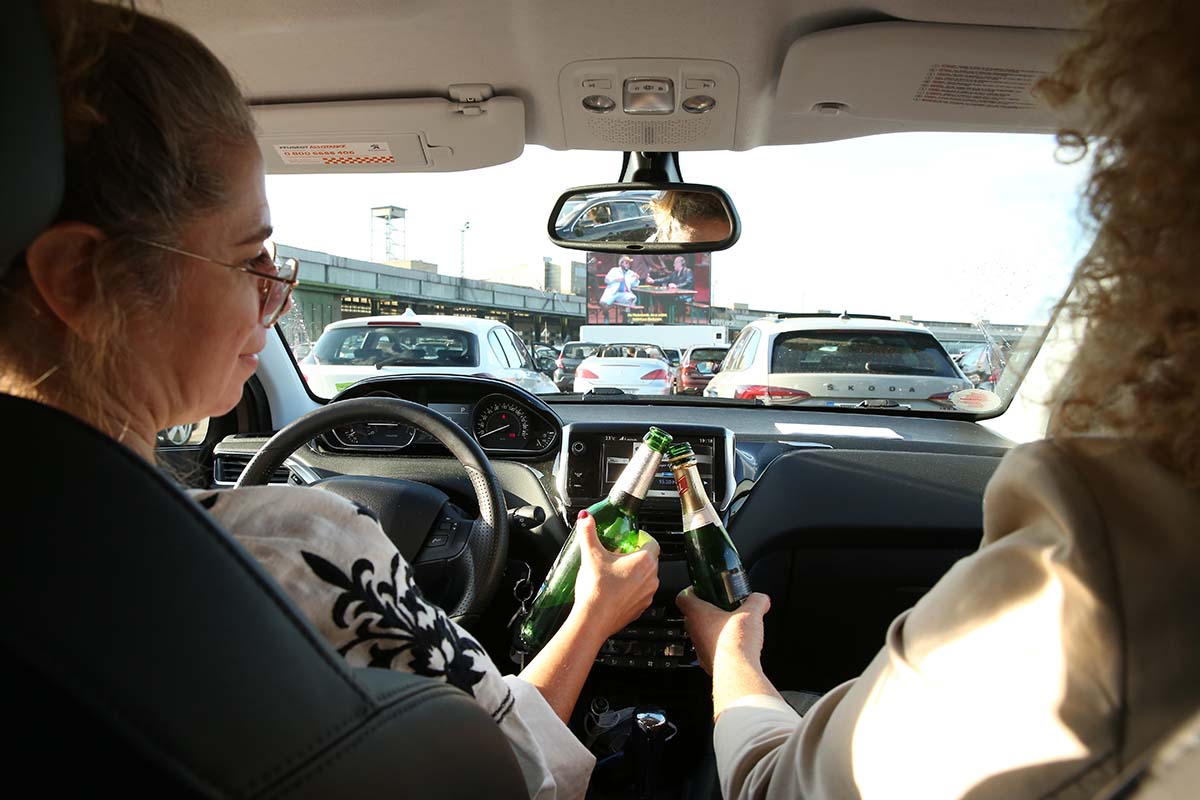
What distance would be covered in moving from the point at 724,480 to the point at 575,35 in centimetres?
162

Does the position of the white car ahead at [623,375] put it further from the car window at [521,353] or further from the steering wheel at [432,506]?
the steering wheel at [432,506]

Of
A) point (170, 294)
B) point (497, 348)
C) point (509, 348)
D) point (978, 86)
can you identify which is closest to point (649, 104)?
point (978, 86)

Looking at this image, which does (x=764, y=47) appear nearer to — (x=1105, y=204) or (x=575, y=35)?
(x=575, y=35)

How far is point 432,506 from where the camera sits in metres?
2.83

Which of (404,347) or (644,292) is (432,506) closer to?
(404,347)

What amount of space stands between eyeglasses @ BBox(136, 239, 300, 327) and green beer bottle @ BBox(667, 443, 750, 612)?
933mm

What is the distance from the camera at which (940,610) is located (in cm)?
82

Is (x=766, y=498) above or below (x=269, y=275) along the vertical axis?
below

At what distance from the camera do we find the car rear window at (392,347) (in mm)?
5902

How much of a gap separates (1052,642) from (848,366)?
4.14 metres

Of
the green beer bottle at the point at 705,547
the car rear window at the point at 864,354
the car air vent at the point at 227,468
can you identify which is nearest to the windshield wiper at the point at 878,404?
the car rear window at the point at 864,354

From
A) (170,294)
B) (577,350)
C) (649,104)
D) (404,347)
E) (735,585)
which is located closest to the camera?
(170,294)

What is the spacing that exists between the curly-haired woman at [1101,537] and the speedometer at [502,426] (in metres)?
2.82

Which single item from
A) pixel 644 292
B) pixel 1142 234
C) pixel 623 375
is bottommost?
pixel 623 375
